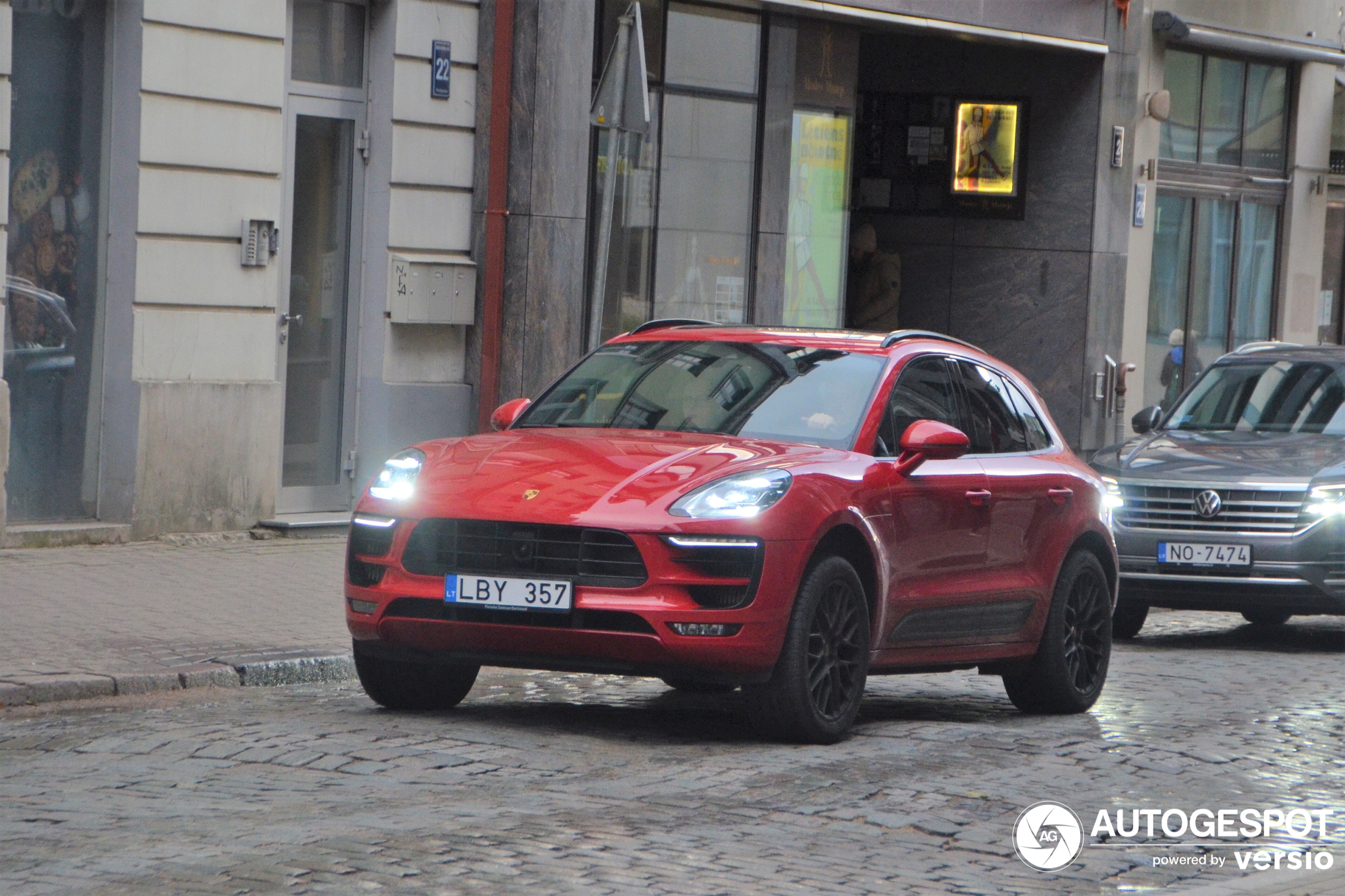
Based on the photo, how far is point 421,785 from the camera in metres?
6.64

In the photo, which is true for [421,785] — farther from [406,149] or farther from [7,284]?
[406,149]

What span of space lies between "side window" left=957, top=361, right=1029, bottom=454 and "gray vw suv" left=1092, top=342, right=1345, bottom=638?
3.04 m

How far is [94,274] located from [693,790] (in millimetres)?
7967

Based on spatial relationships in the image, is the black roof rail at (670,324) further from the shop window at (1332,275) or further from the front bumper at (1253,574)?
the shop window at (1332,275)

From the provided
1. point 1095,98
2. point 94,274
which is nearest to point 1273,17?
point 1095,98

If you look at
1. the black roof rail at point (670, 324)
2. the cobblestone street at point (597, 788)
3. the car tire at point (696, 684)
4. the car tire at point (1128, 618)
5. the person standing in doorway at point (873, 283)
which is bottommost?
the car tire at point (1128, 618)

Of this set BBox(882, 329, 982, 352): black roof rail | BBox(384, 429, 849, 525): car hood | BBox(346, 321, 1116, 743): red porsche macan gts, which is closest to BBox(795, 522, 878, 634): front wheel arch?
BBox(346, 321, 1116, 743): red porsche macan gts

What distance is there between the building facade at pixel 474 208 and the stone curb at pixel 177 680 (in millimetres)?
3276

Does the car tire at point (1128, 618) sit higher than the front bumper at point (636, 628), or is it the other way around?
the front bumper at point (636, 628)

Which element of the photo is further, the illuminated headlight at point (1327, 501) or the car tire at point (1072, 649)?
the illuminated headlight at point (1327, 501)

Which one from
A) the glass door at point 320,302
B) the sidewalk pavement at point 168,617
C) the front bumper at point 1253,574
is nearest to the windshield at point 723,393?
the sidewalk pavement at point 168,617

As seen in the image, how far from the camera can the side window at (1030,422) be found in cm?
946

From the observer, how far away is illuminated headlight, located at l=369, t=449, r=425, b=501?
7.79 m

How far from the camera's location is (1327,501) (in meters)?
11.9
